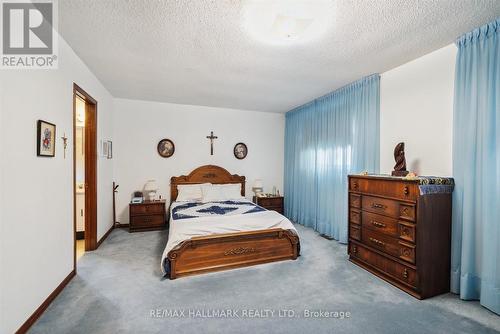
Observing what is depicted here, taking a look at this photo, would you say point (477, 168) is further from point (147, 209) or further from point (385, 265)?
point (147, 209)

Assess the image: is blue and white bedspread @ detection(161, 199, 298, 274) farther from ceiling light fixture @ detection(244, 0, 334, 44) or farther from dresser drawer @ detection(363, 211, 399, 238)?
ceiling light fixture @ detection(244, 0, 334, 44)

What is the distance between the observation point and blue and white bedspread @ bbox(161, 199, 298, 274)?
288 centimetres

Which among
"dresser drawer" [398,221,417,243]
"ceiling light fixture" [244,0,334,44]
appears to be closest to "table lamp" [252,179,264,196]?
"dresser drawer" [398,221,417,243]

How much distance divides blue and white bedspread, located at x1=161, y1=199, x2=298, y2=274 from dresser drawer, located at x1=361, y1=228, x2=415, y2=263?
95 cm

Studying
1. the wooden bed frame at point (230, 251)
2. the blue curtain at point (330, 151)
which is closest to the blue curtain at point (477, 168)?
the blue curtain at point (330, 151)

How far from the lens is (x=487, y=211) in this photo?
2.17 metres

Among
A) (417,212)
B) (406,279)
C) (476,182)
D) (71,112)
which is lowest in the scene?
(406,279)

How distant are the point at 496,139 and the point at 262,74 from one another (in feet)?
8.83

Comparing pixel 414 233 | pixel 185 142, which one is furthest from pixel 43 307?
pixel 185 142

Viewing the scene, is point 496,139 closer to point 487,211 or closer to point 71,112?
point 487,211

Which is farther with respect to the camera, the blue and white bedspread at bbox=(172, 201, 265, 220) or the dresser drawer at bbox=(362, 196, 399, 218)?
the blue and white bedspread at bbox=(172, 201, 265, 220)

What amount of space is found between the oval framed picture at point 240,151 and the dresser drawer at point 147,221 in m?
2.19

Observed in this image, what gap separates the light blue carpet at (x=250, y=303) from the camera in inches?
77.2

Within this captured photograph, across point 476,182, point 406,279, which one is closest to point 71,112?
point 406,279
